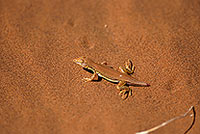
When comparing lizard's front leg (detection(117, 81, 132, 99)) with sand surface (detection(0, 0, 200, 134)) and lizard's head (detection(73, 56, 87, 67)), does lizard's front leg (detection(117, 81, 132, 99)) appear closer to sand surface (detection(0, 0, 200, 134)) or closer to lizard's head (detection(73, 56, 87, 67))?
sand surface (detection(0, 0, 200, 134))

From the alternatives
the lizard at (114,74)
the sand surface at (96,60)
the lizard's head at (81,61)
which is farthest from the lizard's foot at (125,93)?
the lizard's head at (81,61)

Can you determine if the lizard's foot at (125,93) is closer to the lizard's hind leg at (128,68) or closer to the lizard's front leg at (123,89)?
the lizard's front leg at (123,89)

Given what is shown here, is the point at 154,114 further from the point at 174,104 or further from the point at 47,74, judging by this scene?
the point at 47,74

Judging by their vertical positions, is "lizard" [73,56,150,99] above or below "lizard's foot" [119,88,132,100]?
above

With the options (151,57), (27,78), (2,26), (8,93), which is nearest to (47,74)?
(27,78)

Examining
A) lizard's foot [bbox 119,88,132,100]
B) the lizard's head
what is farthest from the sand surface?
the lizard's head
